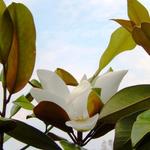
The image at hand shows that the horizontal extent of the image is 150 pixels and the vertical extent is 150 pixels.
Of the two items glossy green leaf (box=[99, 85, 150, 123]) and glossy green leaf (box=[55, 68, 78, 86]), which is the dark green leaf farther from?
glossy green leaf (box=[55, 68, 78, 86])

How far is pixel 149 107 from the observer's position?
744 mm

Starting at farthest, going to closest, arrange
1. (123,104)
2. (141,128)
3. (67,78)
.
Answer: (67,78) < (123,104) < (141,128)

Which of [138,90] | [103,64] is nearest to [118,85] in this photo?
[138,90]

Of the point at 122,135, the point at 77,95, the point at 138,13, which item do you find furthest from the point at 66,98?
the point at 138,13

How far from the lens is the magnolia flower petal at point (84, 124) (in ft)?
2.34

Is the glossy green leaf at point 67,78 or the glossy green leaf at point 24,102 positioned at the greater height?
the glossy green leaf at point 67,78

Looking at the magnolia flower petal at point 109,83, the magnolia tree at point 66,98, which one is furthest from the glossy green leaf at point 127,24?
the magnolia flower petal at point 109,83

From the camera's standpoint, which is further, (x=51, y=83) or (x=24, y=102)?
(x=24, y=102)

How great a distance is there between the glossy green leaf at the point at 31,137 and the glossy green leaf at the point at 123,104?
0.38ft

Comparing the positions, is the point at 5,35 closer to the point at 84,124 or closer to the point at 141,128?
the point at 84,124

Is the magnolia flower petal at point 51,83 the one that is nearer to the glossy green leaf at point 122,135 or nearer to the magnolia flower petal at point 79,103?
the magnolia flower petal at point 79,103

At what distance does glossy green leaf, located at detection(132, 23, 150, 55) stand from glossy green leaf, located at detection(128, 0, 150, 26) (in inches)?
4.2

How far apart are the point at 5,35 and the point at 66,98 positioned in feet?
0.64

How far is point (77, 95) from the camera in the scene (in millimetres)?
753
